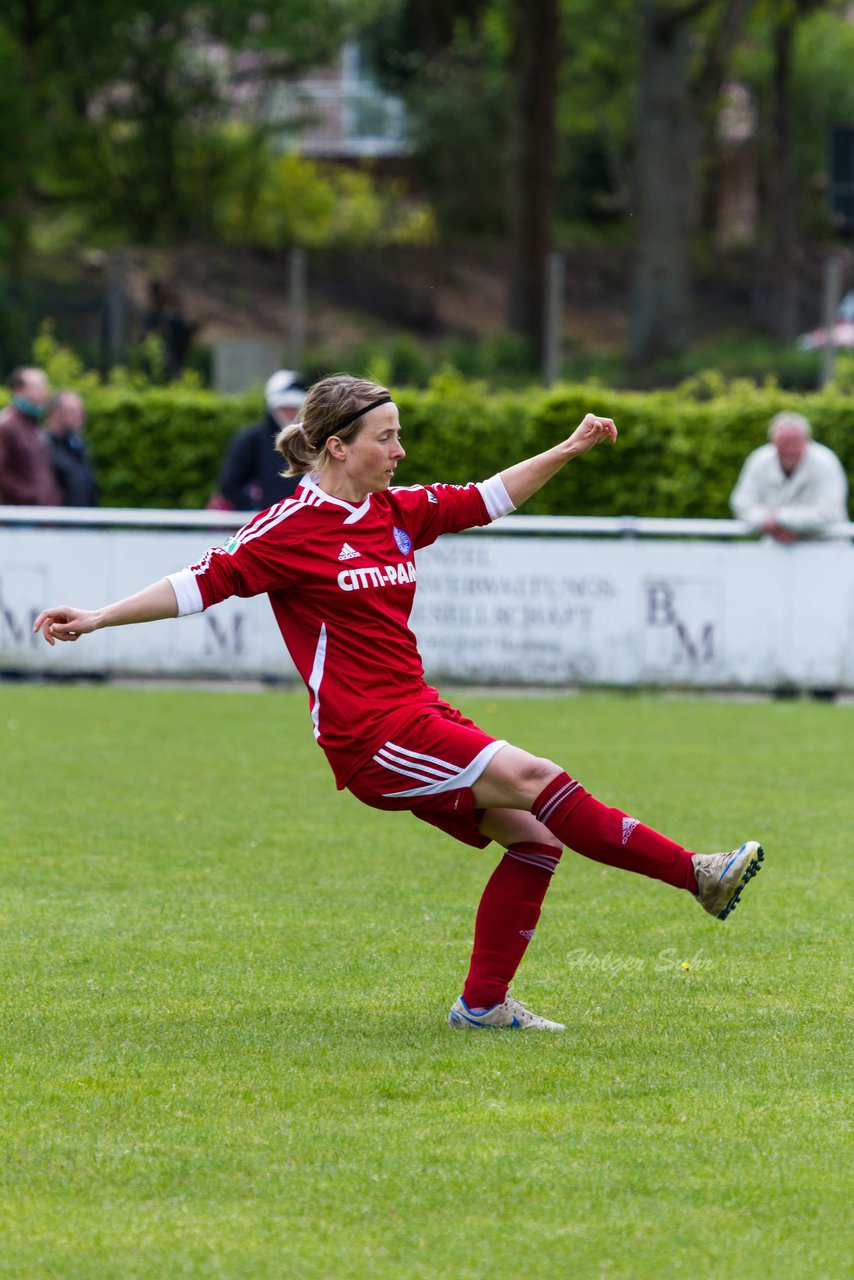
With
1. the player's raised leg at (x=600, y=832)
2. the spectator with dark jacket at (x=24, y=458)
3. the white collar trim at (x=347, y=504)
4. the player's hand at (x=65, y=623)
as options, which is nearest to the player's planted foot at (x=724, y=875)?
the player's raised leg at (x=600, y=832)

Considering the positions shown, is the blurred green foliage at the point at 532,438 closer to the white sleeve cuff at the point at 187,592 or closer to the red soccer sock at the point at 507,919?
the red soccer sock at the point at 507,919

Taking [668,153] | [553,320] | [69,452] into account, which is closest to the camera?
[69,452]

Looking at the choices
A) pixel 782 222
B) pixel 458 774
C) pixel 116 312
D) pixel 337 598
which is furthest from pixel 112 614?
pixel 782 222

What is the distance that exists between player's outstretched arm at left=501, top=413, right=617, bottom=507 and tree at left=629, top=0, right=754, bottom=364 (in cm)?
2244

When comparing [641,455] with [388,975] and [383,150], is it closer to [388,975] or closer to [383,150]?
[388,975]

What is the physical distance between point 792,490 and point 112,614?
958cm

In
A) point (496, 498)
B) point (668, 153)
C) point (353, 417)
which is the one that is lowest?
point (496, 498)

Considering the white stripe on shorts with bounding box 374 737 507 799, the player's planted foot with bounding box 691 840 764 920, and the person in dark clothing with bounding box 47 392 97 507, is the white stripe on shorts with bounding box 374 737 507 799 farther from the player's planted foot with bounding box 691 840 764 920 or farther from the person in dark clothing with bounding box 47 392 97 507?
the person in dark clothing with bounding box 47 392 97 507

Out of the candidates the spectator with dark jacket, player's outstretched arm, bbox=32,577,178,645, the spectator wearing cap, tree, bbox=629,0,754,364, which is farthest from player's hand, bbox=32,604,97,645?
tree, bbox=629,0,754,364

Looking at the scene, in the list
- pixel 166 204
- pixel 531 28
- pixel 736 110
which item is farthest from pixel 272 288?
pixel 736 110

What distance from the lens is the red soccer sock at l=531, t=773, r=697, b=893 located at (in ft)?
18.0

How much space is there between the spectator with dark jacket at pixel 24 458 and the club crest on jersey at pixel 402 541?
9780 millimetres

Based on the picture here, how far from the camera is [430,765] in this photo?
17.8 feet

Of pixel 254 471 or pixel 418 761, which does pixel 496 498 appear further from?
pixel 254 471
